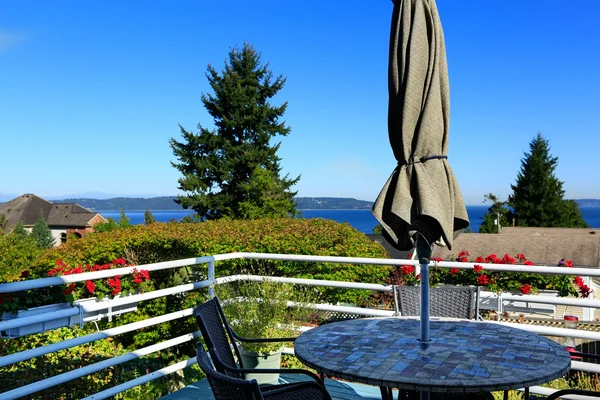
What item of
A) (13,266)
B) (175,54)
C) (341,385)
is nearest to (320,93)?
(175,54)

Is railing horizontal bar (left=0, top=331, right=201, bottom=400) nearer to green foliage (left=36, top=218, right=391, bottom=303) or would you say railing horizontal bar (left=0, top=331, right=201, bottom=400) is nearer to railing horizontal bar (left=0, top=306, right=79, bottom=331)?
railing horizontal bar (left=0, top=306, right=79, bottom=331)

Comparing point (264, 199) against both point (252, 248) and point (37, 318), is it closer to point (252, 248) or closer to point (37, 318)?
point (252, 248)

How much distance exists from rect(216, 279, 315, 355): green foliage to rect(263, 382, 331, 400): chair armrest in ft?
5.15

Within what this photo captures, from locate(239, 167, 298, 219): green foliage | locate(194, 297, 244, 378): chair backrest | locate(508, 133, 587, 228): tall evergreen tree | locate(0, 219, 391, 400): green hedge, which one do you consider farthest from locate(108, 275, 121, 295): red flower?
locate(508, 133, 587, 228): tall evergreen tree

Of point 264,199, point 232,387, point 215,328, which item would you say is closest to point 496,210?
point 264,199

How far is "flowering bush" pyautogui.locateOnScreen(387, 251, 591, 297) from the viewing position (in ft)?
22.2

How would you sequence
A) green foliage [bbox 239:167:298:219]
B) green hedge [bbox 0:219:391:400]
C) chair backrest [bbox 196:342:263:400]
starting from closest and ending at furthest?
chair backrest [bbox 196:342:263:400] → green hedge [bbox 0:219:391:400] → green foliage [bbox 239:167:298:219]

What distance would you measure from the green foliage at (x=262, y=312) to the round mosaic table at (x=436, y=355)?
1.35 m

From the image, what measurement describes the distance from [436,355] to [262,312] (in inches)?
82.3

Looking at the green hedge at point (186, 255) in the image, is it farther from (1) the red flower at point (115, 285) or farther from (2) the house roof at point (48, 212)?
(2) the house roof at point (48, 212)

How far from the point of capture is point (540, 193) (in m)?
46.6

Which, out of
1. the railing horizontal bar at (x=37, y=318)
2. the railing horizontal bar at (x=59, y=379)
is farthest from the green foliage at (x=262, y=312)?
the railing horizontal bar at (x=37, y=318)

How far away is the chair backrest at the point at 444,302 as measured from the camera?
3.09m

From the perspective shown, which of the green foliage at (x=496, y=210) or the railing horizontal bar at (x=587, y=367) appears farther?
the green foliage at (x=496, y=210)
